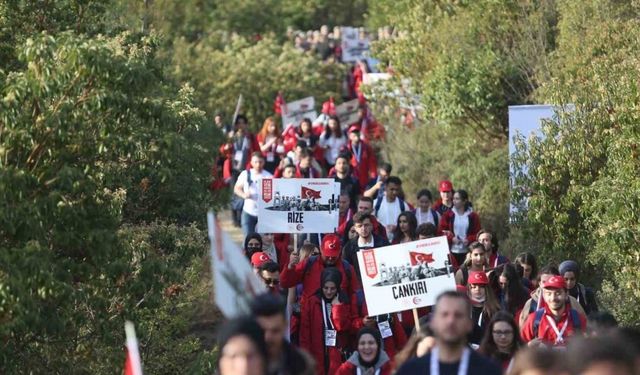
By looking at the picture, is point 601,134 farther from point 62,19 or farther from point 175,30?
point 175,30

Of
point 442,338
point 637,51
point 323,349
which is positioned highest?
point 637,51

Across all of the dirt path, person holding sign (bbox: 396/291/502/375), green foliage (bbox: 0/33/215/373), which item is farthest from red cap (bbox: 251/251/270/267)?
person holding sign (bbox: 396/291/502/375)

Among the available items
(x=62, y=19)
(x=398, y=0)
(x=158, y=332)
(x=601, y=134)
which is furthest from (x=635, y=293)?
(x=398, y=0)

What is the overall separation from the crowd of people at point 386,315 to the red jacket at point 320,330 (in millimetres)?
11

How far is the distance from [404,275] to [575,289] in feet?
4.66

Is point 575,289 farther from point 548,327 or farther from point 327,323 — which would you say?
point 327,323

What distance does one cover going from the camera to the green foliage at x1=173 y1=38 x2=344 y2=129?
3241 cm

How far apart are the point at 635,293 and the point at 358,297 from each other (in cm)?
293

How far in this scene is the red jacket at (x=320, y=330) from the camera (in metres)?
13.4

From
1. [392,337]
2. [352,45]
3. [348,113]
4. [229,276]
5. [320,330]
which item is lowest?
[392,337]

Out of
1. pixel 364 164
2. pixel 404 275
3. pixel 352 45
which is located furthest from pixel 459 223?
pixel 352 45

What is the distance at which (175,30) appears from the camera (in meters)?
36.9

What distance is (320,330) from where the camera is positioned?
13.4m

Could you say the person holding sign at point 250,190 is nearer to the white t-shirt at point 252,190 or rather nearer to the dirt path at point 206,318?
the white t-shirt at point 252,190
